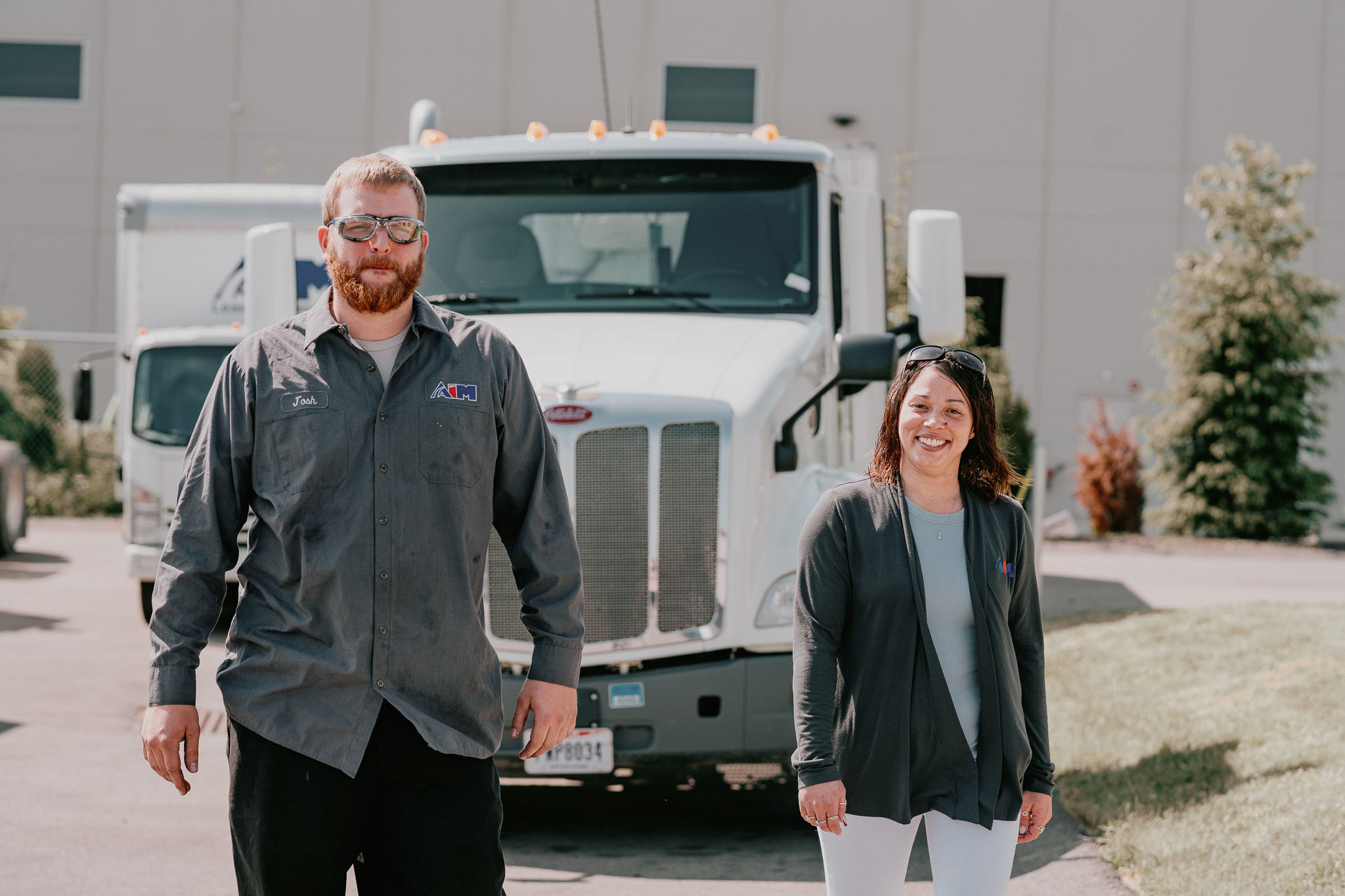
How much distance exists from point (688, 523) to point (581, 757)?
3.26 ft

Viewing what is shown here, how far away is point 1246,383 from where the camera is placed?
67.3 ft

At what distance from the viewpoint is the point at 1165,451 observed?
21.4 meters

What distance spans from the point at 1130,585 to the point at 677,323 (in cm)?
1026

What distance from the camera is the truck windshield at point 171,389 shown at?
463 inches

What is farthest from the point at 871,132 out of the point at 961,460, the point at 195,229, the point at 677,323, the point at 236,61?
the point at 961,460

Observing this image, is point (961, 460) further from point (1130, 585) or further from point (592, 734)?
point (1130, 585)

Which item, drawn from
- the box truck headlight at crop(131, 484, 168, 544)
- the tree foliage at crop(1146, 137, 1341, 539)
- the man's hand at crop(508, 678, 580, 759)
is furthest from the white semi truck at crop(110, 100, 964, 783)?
the tree foliage at crop(1146, 137, 1341, 539)

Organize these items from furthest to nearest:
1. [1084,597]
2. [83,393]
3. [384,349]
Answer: [83,393] < [1084,597] < [384,349]

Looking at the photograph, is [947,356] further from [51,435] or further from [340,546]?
[51,435]

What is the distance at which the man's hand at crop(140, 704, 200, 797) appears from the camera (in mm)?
2852

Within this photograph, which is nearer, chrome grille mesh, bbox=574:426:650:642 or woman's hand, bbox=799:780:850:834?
woman's hand, bbox=799:780:850:834

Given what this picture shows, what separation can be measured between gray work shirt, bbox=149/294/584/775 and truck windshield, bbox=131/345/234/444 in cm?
899

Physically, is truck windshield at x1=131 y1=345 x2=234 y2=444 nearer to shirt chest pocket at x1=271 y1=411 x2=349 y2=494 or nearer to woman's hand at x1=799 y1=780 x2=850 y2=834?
shirt chest pocket at x1=271 y1=411 x2=349 y2=494

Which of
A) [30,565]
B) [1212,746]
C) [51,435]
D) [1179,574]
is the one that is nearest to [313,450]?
[1212,746]
